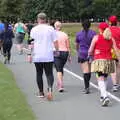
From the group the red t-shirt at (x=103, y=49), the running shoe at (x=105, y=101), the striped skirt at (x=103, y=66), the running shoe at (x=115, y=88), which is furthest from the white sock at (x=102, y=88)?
→ the running shoe at (x=115, y=88)

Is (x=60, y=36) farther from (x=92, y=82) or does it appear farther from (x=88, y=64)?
(x=92, y=82)

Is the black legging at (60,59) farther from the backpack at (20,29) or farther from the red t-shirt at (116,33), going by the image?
the backpack at (20,29)

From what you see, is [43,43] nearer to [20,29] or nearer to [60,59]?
[60,59]

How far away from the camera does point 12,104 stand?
1095cm

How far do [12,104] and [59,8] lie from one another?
101 meters

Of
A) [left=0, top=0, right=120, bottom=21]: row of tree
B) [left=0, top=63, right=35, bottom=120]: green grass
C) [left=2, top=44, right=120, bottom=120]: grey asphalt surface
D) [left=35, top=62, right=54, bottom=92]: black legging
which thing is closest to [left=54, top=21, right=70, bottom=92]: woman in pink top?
[left=2, top=44, right=120, bottom=120]: grey asphalt surface

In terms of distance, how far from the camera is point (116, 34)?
13211 mm

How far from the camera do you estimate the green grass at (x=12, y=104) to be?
976 cm

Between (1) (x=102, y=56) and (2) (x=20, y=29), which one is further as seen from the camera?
(2) (x=20, y=29)

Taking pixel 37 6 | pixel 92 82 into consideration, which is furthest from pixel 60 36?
pixel 37 6

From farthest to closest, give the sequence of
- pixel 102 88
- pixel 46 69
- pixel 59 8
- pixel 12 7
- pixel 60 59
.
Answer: pixel 12 7
pixel 59 8
pixel 60 59
pixel 46 69
pixel 102 88

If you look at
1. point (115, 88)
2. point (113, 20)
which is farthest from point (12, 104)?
point (113, 20)

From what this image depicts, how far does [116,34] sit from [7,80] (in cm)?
359

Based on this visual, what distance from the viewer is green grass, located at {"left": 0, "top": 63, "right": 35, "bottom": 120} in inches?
384
